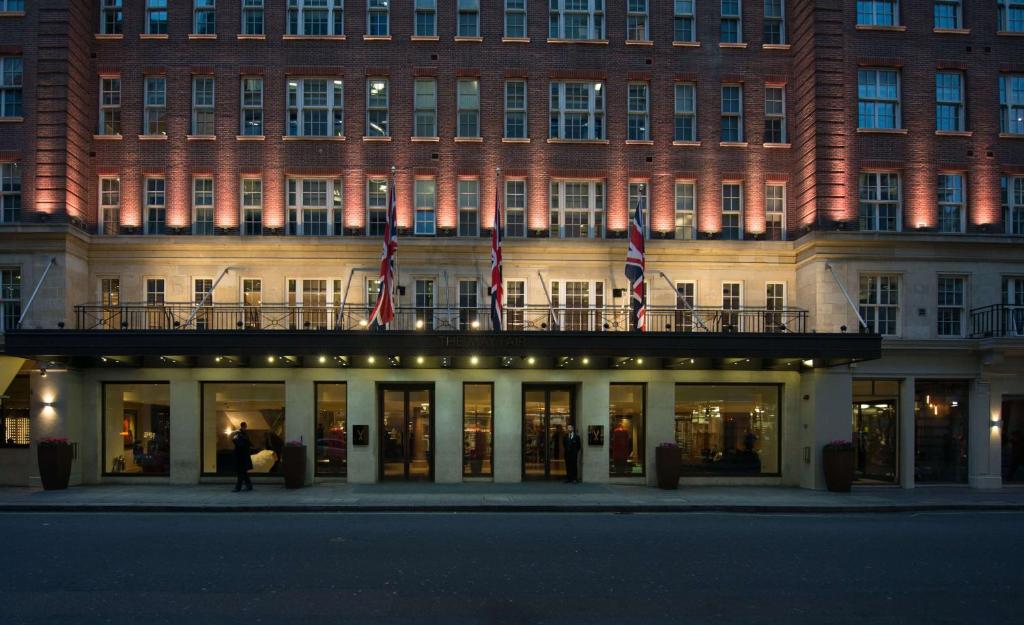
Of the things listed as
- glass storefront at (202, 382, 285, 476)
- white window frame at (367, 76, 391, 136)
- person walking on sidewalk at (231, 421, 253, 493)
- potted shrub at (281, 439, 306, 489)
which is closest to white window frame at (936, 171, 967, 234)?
white window frame at (367, 76, 391, 136)

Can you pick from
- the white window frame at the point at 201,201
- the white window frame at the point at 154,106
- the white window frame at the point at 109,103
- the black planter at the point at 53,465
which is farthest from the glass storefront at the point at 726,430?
the white window frame at the point at 109,103

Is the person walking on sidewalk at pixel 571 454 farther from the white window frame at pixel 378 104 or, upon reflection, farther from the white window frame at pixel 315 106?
the white window frame at pixel 315 106

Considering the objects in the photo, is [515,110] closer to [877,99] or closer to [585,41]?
[585,41]

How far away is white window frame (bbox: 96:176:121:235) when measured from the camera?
27.9 meters

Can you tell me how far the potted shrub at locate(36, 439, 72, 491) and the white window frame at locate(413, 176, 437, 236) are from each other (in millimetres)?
12199

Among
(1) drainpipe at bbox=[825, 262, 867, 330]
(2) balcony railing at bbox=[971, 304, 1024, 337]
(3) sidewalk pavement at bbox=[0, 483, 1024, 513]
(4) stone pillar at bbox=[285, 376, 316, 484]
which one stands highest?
(1) drainpipe at bbox=[825, 262, 867, 330]

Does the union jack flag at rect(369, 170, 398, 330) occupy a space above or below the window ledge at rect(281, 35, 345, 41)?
below

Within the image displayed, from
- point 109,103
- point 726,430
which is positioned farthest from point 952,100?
point 109,103

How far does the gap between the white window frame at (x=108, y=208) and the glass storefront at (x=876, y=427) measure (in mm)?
24156

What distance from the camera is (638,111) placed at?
28781 mm

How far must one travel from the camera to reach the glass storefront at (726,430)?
27531mm

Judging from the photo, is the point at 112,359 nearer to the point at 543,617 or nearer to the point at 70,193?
the point at 70,193

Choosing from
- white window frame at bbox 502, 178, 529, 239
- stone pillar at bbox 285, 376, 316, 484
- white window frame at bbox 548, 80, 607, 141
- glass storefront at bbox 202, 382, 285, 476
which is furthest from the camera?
white window frame at bbox 548, 80, 607, 141

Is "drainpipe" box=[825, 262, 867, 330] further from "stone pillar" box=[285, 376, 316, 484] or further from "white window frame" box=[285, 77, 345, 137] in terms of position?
"stone pillar" box=[285, 376, 316, 484]
